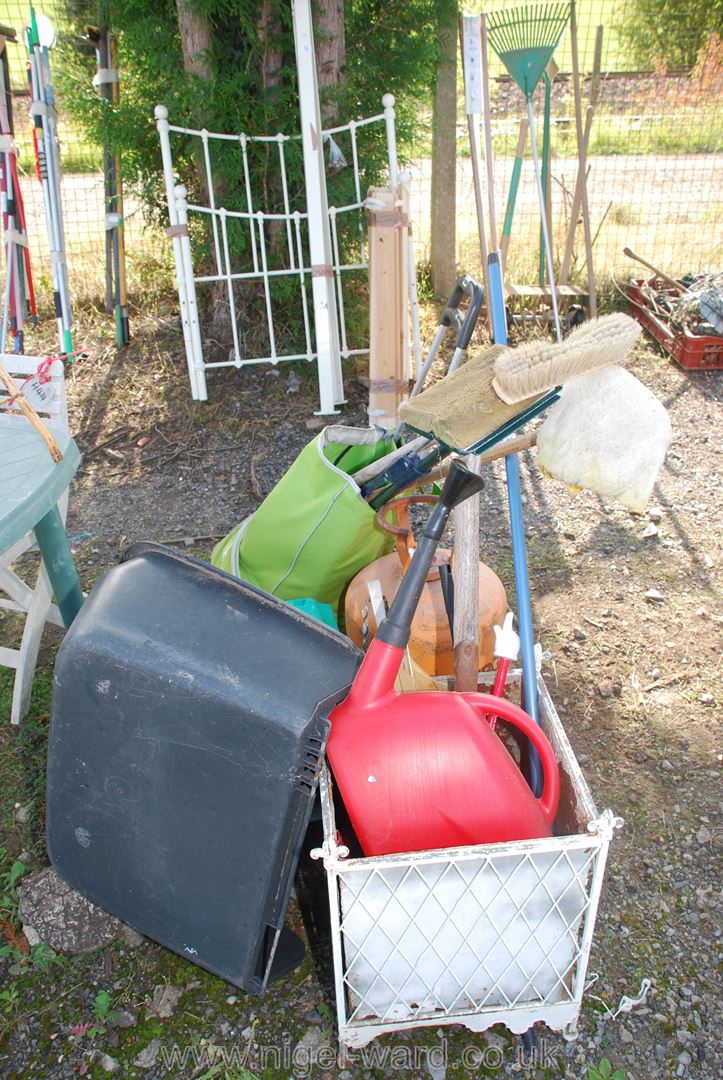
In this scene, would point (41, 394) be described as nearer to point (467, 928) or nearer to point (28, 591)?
point (28, 591)

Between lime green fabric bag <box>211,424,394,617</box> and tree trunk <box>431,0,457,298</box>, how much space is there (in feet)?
10.2

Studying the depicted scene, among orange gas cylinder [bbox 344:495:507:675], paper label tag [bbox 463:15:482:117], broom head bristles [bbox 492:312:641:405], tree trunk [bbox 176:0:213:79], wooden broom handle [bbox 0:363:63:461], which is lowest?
orange gas cylinder [bbox 344:495:507:675]

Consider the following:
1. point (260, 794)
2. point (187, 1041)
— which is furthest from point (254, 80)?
point (187, 1041)

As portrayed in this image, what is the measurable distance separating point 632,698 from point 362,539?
3.28 ft

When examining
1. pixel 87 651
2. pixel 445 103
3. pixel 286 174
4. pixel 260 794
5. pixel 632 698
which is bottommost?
pixel 632 698

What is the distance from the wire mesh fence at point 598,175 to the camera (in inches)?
225

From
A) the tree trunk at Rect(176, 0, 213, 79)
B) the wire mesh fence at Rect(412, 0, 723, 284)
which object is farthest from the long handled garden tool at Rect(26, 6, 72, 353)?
the wire mesh fence at Rect(412, 0, 723, 284)

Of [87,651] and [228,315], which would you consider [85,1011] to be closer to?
[87,651]

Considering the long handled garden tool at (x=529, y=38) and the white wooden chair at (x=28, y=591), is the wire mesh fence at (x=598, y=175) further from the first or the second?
the white wooden chair at (x=28, y=591)

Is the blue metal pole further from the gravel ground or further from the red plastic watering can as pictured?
the gravel ground

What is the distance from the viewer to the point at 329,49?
399 cm

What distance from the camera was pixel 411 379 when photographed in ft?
14.5

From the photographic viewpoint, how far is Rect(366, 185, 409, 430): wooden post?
364cm

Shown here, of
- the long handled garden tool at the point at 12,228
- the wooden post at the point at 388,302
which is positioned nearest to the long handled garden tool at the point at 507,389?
the wooden post at the point at 388,302
